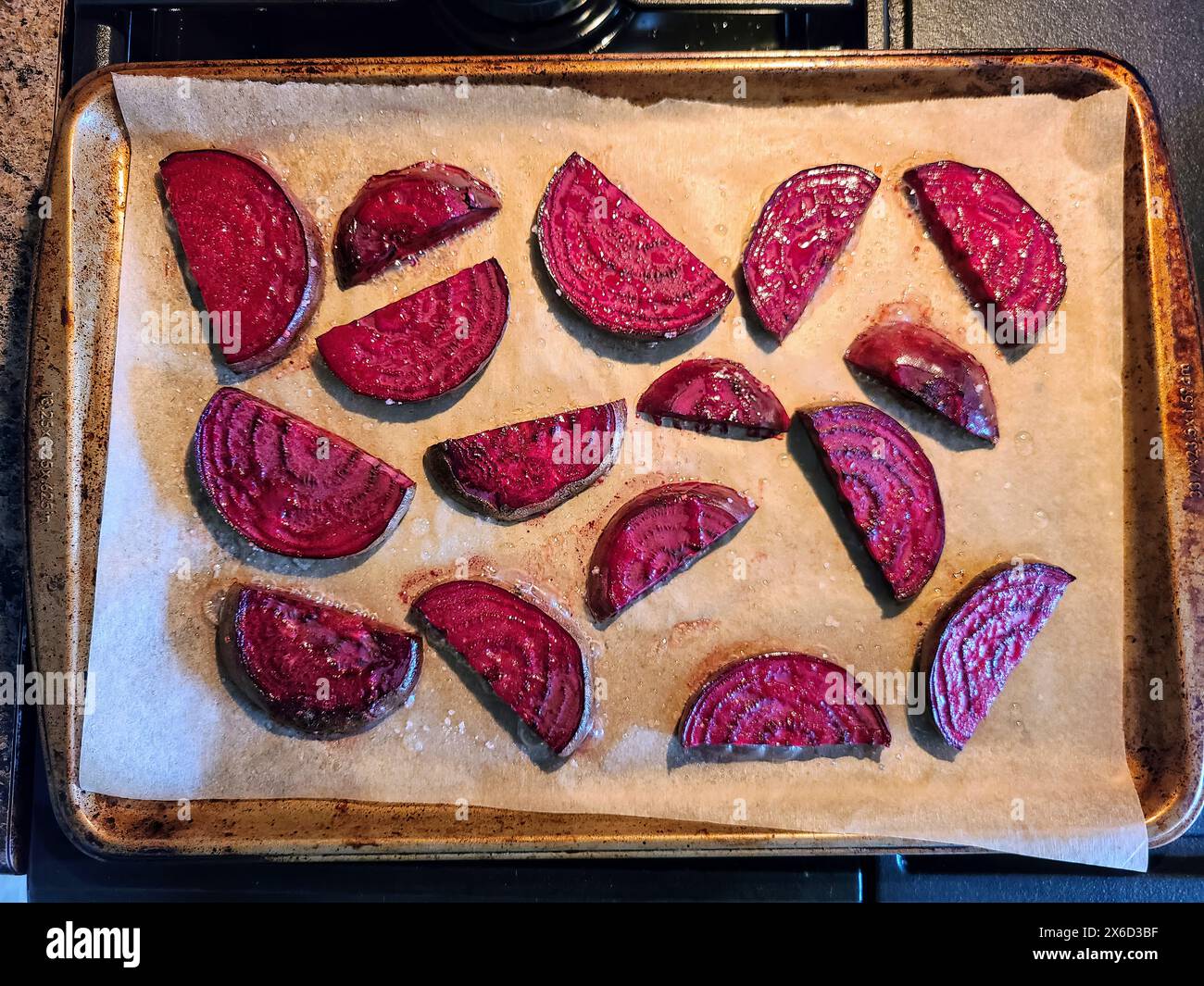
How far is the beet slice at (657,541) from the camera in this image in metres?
1.77

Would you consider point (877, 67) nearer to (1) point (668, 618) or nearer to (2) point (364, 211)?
(2) point (364, 211)

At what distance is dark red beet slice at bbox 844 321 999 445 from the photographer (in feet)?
5.90

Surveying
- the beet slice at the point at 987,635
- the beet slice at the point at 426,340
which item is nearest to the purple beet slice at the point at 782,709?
the beet slice at the point at 987,635

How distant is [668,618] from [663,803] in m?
0.41

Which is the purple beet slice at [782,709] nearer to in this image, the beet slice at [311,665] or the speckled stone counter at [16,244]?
the beet slice at [311,665]

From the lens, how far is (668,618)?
1824mm

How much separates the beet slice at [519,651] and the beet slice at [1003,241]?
1318 mm

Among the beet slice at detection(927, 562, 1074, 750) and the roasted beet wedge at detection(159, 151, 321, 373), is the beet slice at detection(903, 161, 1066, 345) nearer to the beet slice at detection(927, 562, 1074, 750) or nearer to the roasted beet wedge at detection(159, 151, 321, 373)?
the beet slice at detection(927, 562, 1074, 750)

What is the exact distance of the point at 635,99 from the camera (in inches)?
73.3

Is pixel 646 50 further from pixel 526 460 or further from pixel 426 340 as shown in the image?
pixel 526 460
